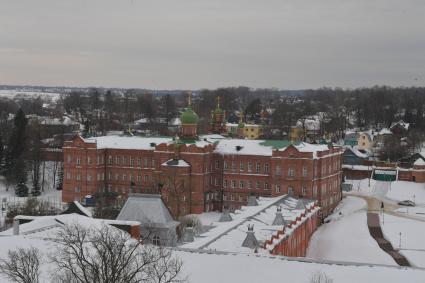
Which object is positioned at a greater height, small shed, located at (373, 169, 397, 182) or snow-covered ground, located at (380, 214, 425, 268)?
small shed, located at (373, 169, 397, 182)

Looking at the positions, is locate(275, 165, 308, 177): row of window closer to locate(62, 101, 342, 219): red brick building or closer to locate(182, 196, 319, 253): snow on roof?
locate(62, 101, 342, 219): red brick building

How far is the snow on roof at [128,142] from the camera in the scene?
64.6m

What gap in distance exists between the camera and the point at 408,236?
4803 centimetres

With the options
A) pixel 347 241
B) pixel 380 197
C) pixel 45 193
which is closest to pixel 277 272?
pixel 347 241

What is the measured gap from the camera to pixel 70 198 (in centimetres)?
6400

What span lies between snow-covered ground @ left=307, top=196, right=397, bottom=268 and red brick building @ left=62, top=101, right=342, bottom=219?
318cm

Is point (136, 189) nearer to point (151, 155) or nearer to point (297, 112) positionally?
point (151, 155)

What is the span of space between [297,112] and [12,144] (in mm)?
72606

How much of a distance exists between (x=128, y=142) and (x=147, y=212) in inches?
1070

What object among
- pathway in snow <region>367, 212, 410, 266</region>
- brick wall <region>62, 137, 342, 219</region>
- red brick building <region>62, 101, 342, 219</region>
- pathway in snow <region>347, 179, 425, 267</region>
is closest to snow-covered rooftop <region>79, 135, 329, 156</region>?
red brick building <region>62, 101, 342, 219</region>

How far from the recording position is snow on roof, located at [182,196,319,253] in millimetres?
31797

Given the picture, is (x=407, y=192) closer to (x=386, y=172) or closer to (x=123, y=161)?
(x=386, y=172)

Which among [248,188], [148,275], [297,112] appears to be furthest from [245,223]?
[297,112]

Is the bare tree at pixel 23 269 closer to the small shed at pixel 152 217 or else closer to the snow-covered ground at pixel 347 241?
the small shed at pixel 152 217
